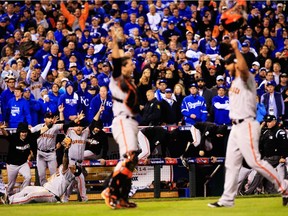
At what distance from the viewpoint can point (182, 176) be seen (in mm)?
17391

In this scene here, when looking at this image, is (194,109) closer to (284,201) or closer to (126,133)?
(284,201)

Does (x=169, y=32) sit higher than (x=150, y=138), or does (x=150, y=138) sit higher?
(x=169, y=32)

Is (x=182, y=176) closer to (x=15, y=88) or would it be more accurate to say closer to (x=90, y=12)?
(x=15, y=88)

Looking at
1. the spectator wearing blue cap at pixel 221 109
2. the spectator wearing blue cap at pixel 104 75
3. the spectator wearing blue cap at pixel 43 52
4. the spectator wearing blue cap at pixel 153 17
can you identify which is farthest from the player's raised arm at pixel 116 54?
the spectator wearing blue cap at pixel 153 17

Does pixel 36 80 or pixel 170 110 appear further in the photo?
pixel 36 80

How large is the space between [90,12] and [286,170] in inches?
372

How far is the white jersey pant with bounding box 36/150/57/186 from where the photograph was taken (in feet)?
55.1

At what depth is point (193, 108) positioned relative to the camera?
1794cm

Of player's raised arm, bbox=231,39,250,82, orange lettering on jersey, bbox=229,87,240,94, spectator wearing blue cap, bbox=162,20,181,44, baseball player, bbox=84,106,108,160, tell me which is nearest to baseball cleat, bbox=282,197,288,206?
orange lettering on jersey, bbox=229,87,240,94

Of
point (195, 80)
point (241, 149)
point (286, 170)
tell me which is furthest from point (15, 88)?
point (241, 149)

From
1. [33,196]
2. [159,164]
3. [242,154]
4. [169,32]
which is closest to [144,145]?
[159,164]

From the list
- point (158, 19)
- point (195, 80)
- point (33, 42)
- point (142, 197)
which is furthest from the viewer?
point (158, 19)

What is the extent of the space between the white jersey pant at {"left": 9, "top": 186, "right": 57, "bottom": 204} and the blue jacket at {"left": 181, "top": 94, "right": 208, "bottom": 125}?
4.06 meters

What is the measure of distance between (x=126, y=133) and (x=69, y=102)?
738 centimetres
